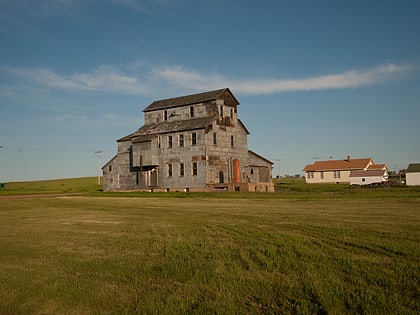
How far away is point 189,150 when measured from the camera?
48281mm

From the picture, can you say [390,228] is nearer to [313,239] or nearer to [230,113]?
[313,239]

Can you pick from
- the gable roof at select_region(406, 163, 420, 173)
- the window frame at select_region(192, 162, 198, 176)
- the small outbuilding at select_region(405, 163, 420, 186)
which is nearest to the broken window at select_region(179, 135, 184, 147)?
the window frame at select_region(192, 162, 198, 176)

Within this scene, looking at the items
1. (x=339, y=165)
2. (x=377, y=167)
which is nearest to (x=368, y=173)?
(x=377, y=167)

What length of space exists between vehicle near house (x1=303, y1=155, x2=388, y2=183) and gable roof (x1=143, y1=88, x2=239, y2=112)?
161ft

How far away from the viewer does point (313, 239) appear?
11.0 meters

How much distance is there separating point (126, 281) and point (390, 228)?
26.9 ft

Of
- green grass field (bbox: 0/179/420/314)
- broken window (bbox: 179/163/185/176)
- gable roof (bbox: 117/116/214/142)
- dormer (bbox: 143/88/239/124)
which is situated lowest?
green grass field (bbox: 0/179/420/314)

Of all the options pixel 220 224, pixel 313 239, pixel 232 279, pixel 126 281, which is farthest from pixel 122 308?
pixel 220 224

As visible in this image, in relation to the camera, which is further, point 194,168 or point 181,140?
point 181,140

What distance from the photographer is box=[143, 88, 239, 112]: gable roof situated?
49.7 meters

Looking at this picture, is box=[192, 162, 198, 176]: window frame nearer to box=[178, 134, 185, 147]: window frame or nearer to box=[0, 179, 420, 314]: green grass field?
box=[178, 134, 185, 147]: window frame

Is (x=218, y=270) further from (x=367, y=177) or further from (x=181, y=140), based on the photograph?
(x=367, y=177)

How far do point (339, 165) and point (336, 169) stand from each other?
4.11ft

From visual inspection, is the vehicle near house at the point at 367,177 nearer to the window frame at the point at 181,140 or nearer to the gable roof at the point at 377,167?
the gable roof at the point at 377,167
